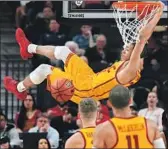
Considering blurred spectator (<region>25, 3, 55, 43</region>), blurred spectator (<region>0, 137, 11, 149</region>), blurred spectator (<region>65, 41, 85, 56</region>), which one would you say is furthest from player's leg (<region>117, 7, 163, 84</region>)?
blurred spectator (<region>25, 3, 55, 43</region>)

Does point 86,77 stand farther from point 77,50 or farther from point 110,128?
point 77,50

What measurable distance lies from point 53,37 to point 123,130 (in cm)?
846

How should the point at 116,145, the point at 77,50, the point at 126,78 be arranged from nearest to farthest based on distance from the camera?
1. the point at 116,145
2. the point at 126,78
3. the point at 77,50

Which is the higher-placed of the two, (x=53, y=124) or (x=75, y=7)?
(x=75, y=7)

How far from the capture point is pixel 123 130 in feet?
26.2

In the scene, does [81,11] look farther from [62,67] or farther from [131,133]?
[131,133]

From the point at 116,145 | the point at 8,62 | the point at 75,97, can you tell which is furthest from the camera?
the point at 8,62

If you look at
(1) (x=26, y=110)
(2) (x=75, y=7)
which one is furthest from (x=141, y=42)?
(1) (x=26, y=110)

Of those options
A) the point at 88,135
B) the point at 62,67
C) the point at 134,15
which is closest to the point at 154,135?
the point at 88,135

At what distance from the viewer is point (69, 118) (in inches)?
571

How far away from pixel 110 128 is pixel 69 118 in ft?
21.4

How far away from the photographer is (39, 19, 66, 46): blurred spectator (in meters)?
16.2

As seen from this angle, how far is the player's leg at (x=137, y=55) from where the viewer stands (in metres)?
9.39

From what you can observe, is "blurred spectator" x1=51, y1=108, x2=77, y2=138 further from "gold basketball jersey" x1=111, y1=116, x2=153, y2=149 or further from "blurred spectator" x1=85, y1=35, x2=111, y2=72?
"gold basketball jersey" x1=111, y1=116, x2=153, y2=149
